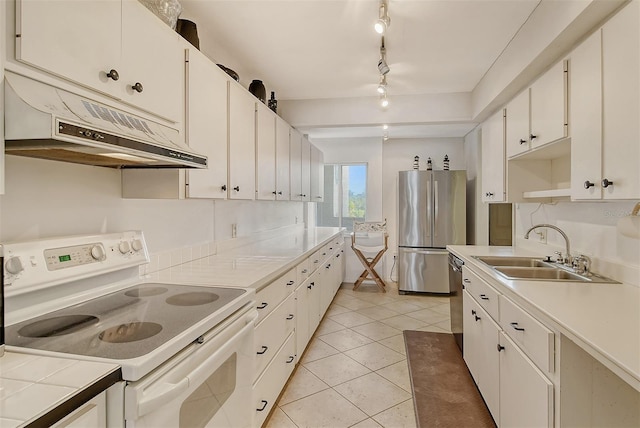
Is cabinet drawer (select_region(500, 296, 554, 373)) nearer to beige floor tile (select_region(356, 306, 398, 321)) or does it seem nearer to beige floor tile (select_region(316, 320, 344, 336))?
beige floor tile (select_region(316, 320, 344, 336))

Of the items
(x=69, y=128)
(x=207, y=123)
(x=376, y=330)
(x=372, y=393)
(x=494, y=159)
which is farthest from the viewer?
(x=376, y=330)

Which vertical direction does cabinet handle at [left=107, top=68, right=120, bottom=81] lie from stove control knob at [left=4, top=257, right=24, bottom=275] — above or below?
above

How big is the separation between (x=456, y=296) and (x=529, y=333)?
1.57 m

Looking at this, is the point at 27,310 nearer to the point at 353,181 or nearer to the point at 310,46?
the point at 310,46

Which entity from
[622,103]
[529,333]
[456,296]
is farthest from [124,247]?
[456,296]

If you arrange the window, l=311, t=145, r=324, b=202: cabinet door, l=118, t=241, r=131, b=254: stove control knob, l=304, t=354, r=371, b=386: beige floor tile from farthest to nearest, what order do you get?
the window < l=311, t=145, r=324, b=202: cabinet door < l=304, t=354, r=371, b=386: beige floor tile < l=118, t=241, r=131, b=254: stove control knob

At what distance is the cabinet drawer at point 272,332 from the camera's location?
1.72m

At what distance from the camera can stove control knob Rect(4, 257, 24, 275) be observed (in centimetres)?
104

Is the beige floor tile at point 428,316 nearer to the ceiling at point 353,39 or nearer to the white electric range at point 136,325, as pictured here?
the ceiling at point 353,39

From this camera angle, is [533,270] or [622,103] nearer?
[622,103]

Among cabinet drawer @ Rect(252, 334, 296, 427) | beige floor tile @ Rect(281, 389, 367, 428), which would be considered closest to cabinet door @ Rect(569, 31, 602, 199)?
beige floor tile @ Rect(281, 389, 367, 428)

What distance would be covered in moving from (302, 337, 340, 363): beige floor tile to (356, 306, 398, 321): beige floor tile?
37.8 inches

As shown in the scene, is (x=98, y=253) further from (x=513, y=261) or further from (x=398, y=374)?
(x=513, y=261)

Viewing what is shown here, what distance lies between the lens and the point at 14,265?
41.8 inches
